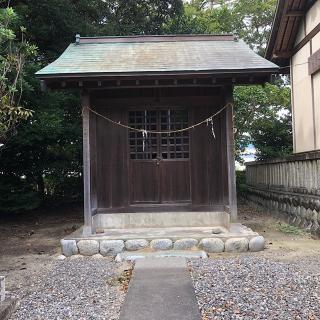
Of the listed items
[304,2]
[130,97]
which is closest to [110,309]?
[130,97]

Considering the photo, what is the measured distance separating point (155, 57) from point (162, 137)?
1845 mm

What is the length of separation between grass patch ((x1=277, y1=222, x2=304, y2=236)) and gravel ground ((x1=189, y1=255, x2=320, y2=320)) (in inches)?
110

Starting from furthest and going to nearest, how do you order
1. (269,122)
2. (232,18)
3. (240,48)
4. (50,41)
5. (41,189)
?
(232,18) → (269,122) → (41,189) → (50,41) → (240,48)

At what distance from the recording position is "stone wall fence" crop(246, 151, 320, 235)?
32.1 feet

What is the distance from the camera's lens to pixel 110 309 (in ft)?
16.2

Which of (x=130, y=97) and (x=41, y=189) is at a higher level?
(x=130, y=97)

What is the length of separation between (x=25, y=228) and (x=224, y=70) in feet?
25.9

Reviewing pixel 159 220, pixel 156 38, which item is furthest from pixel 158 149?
pixel 156 38

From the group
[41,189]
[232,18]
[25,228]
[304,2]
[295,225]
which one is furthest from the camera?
[232,18]

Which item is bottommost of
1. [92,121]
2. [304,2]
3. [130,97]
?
[92,121]

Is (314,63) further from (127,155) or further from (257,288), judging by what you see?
(257,288)

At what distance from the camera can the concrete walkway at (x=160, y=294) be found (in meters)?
4.58

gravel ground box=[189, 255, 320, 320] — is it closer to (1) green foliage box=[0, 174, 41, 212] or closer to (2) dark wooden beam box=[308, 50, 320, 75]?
(2) dark wooden beam box=[308, 50, 320, 75]

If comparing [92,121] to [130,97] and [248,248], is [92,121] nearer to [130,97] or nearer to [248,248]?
[130,97]
